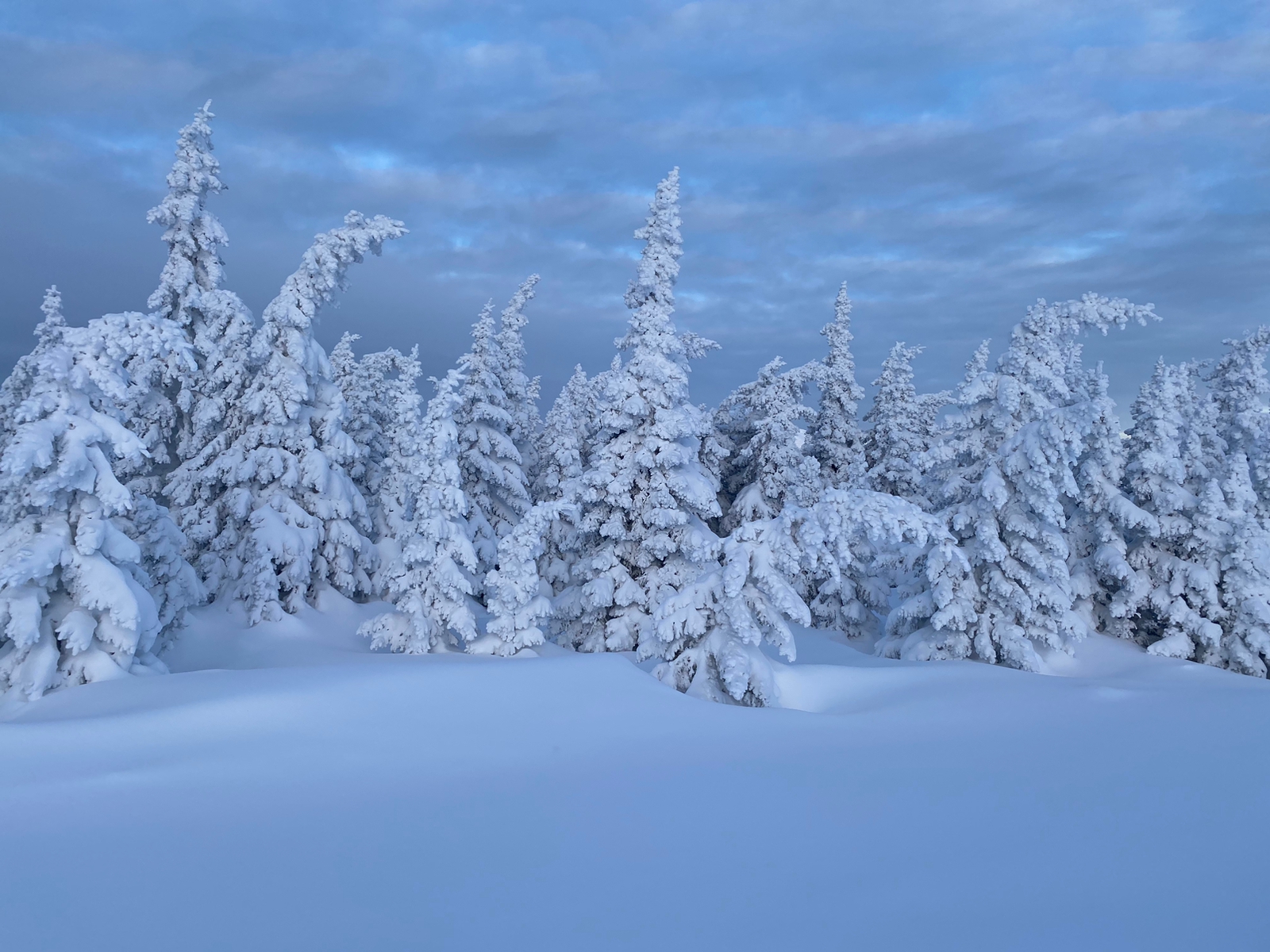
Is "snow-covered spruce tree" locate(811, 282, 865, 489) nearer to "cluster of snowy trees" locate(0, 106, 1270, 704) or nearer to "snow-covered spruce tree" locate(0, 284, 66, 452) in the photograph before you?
"cluster of snowy trees" locate(0, 106, 1270, 704)

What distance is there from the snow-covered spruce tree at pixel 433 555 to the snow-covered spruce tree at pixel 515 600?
1.54 m

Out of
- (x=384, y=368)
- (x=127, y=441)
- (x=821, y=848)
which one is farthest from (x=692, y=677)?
(x=384, y=368)

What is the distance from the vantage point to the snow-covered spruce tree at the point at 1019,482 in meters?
20.4

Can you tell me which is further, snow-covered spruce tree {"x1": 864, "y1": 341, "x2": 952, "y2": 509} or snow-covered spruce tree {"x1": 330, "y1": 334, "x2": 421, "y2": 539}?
snow-covered spruce tree {"x1": 864, "y1": 341, "x2": 952, "y2": 509}

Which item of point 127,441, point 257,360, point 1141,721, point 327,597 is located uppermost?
point 257,360

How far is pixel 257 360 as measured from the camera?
24984 millimetres

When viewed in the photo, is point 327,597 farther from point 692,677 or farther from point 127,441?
point 692,677

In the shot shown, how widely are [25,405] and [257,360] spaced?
500 inches

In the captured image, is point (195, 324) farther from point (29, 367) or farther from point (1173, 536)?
point (1173, 536)

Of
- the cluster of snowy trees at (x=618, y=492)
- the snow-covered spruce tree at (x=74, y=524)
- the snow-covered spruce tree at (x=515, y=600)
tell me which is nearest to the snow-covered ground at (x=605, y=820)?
the snow-covered spruce tree at (x=74, y=524)

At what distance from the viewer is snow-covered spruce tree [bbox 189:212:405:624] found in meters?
24.4

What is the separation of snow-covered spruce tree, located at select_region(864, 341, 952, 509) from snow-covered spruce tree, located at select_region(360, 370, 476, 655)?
21.3 metres

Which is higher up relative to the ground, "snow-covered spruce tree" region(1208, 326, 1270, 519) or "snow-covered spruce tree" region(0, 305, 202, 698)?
"snow-covered spruce tree" region(1208, 326, 1270, 519)

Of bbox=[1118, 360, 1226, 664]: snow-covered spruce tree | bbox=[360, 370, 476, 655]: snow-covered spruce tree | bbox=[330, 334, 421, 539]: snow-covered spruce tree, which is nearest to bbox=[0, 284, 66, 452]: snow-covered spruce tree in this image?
bbox=[330, 334, 421, 539]: snow-covered spruce tree
